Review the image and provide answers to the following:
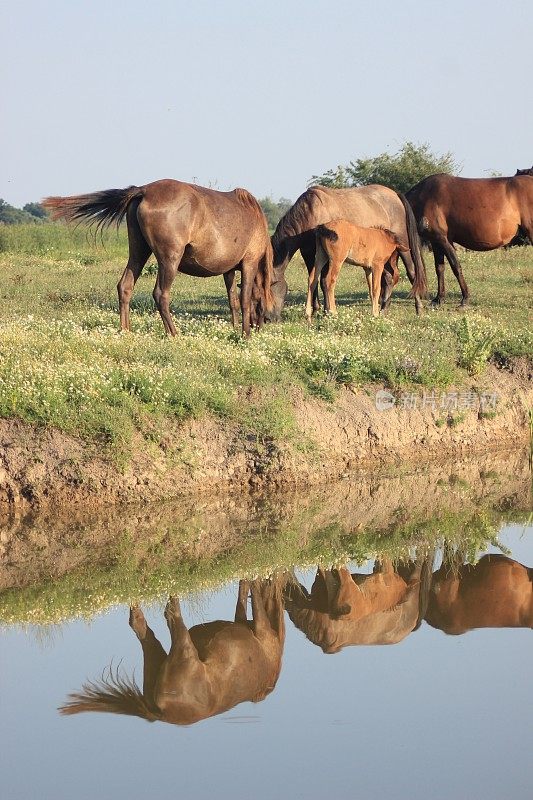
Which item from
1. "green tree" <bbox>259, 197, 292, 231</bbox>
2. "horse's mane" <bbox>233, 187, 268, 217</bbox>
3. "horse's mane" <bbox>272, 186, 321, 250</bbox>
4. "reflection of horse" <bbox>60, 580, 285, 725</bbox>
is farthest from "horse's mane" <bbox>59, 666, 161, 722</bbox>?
"green tree" <bbox>259, 197, 292, 231</bbox>

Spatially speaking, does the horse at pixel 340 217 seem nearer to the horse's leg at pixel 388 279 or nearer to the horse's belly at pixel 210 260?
the horse's leg at pixel 388 279

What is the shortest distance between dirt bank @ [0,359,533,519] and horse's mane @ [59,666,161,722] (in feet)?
11.5

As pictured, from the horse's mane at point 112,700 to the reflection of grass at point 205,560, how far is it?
1.30 meters

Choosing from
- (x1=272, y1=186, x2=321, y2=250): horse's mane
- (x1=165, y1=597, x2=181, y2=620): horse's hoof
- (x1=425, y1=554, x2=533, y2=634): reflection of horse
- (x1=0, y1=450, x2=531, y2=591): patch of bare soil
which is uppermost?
(x1=272, y1=186, x2=321, y2=250): horse's mane

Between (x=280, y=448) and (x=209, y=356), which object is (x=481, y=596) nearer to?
(x=280, y=448)

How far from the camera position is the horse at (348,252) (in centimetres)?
1598

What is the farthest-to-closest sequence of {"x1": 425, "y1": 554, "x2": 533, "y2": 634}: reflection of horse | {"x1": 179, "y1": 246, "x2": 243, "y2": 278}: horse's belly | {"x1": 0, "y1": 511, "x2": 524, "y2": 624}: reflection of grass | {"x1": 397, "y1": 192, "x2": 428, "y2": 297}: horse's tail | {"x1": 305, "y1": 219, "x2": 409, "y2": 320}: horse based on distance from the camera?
{"x1": 397, "y1": 192, "x2": 428, "y2": 297}: horse's tail < {"x1": 305, "y1": 219, "x2": 409, "y2": 320}: horse < {"x1": 179, "y1": 246, "x2": 243, "y2": 278}: horse's belly < {"x1": 0, "y1": 511, "x2": 524, "y2": 624}: reflection of grass < {"x1": 425, "y1": 554, "x2": 533, "y2": 634}: reflection of horse

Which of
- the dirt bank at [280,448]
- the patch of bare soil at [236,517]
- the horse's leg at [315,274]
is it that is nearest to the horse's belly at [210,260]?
the horse's leg at [315,274]

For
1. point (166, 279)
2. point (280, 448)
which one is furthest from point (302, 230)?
point (280, 448)

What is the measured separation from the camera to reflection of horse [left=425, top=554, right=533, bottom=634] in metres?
9.00

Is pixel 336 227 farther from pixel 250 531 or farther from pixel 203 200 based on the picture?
pixel 250 531

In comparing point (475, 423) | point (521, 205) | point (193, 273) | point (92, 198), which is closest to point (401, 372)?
point (475, 423)

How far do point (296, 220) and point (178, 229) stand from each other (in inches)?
123

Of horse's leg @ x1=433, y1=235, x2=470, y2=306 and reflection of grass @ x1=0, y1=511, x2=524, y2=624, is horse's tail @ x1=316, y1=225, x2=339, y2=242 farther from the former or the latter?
reflection of grass @ x1=0, y1=511, x2=524, y2=624
